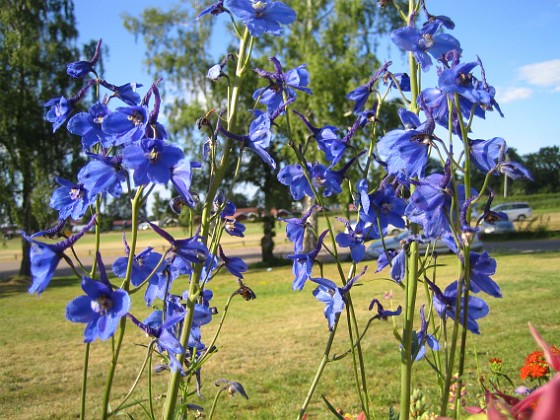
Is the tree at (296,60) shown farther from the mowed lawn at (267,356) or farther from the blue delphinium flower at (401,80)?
the blue delphinium flower at (401,80)

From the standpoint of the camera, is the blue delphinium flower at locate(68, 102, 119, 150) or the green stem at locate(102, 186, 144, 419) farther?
the blue delphinium flower at locate(68, 102, 119, 150)

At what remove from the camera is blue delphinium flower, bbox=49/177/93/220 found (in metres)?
1.16

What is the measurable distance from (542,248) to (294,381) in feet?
45.3

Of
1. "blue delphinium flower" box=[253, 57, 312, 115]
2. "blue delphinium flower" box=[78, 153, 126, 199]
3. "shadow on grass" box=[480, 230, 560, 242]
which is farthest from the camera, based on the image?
"shadow on grass" box=[480, 230, 560, 242]

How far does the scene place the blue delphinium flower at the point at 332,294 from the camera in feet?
4.55

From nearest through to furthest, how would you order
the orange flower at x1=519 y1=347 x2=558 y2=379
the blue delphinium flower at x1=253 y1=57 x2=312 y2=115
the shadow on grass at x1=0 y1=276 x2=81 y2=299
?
the blue delphinium flower at x1=253 y1=57 x2=312 y2=115
the orange flower at x1=519 y1=347 x2=558 y2=379
the shadow on grass at x1=0 y1=276 x2=81 y2=299

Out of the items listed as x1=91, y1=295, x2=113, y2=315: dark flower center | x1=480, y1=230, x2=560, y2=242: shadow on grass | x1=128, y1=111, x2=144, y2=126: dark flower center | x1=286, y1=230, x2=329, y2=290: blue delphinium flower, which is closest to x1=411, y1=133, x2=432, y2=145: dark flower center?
x1=286, y1=230, x2=329, y2=290: blue delphinium flower

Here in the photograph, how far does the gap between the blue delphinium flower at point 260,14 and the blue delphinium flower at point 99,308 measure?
63cm

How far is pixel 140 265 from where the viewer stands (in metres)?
1.28

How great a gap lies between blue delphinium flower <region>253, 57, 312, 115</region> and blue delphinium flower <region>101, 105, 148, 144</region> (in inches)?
14.4

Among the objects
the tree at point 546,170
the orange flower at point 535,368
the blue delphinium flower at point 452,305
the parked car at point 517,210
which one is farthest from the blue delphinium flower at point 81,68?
the tree at point 546,170

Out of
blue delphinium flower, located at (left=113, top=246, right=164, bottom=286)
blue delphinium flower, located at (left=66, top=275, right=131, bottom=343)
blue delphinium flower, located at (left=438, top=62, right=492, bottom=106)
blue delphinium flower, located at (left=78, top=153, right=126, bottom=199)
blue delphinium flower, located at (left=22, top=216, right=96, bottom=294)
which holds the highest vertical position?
blue delphinium flower, located at (left=438, top=62, right=492, bottom=106)

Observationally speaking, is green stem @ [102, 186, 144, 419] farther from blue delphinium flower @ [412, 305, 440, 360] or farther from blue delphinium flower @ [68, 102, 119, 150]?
blue delphinium flower @ [412, 305, 440, 360]

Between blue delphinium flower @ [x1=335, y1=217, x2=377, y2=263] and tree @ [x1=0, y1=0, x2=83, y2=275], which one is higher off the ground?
tree @ [x1=0, y1=0, x2=83, y2=275]
